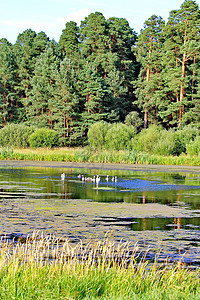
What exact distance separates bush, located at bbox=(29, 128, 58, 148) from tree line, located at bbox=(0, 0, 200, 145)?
21.8ft

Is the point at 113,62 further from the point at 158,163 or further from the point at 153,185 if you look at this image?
the point at 153,185

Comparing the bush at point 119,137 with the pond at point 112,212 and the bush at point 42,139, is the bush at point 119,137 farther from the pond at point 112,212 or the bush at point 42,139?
the pond at point 112,212

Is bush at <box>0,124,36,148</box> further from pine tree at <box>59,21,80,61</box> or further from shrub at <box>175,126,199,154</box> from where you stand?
pine tree at <box>59,21,80,61</box>

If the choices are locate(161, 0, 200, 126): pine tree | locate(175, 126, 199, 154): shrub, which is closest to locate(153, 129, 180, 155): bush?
locate(175, 126, 199, 154): shrub

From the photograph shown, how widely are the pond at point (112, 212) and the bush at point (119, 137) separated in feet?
66.6

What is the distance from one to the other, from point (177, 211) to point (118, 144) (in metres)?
31.6

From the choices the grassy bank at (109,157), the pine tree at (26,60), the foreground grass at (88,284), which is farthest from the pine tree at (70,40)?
the foreground grass at (88,284)

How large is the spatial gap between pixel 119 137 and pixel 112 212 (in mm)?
32661

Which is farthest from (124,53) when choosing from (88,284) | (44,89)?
(88,284)

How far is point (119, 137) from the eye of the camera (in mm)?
47688

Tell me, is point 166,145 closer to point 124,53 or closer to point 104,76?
point 104,76

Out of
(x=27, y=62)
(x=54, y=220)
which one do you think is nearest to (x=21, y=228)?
(x=54, y=220)

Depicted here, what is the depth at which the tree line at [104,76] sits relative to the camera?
2571 inches

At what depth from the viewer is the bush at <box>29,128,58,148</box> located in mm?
55406
